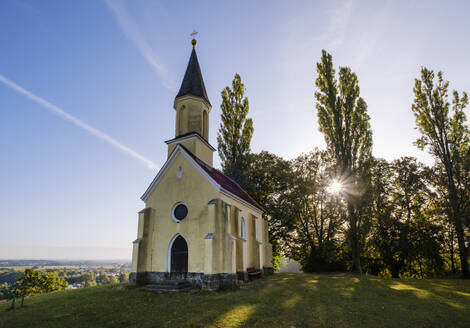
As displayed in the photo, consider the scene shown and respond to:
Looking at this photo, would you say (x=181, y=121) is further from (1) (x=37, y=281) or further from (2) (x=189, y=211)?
(1) (x=37, y=281)

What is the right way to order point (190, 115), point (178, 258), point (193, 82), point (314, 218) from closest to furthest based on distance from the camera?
point (178, 258)
point (190, 115)
point (193, 82)
point (314, 218)

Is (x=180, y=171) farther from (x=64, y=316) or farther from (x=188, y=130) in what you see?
(x=64, y=316)

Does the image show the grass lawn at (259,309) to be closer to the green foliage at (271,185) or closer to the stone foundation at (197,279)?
the stone foundation at (197,279)

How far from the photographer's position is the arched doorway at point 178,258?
15.7 m

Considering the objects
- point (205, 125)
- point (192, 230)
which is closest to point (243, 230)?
point (192, 230)

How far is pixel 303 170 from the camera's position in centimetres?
2978

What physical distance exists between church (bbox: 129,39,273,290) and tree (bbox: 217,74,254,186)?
370 inches

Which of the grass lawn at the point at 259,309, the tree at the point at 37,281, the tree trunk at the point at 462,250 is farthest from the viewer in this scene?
the tree at the point at 37,281

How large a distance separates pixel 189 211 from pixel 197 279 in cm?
→ 405

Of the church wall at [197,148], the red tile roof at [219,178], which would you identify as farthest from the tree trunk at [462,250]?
the church wall at [197,148]

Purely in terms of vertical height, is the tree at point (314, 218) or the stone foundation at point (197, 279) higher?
the tree at point (314, 218)

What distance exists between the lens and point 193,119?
68.7ft

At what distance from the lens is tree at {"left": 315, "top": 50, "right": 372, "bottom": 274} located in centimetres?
2258

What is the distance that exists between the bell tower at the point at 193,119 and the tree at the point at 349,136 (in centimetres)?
1131
